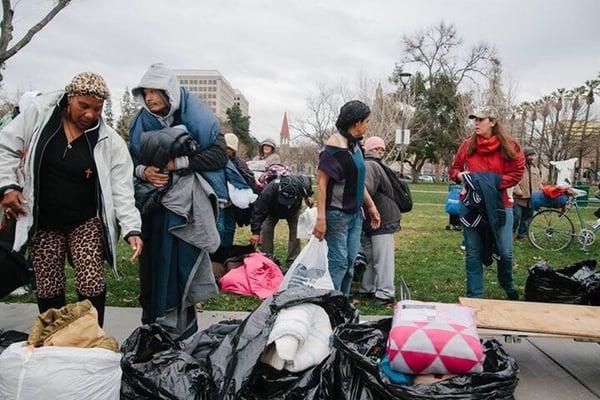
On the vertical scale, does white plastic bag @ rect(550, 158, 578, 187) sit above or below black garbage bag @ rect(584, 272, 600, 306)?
above

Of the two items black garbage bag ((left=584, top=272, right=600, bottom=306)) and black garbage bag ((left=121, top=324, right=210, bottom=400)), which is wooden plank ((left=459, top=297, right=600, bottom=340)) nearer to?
black garbage bag ((left=584, top=272, right=600, bottom=306))

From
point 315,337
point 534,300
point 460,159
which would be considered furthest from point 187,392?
point 460,159

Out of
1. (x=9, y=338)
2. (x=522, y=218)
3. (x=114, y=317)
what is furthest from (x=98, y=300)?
(x=522, y=218)

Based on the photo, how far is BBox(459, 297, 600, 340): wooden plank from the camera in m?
2.90

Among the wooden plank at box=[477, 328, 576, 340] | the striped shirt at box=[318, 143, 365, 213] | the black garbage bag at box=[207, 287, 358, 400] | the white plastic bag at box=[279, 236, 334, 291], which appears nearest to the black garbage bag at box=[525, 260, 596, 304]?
the wooden plank at box=[477, 328, 576, 340]

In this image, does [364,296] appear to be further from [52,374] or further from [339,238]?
[52,374]

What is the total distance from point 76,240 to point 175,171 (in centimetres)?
77

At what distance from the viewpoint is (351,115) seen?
398 cm

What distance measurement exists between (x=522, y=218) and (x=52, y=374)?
9305 mm

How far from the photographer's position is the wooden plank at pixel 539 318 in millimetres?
2902

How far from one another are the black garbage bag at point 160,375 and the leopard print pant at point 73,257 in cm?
50

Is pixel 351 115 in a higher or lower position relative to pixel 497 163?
higher

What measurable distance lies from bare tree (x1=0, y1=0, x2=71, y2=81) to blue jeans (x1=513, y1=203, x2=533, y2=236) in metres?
11.7

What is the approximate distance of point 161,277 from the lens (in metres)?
3.34
